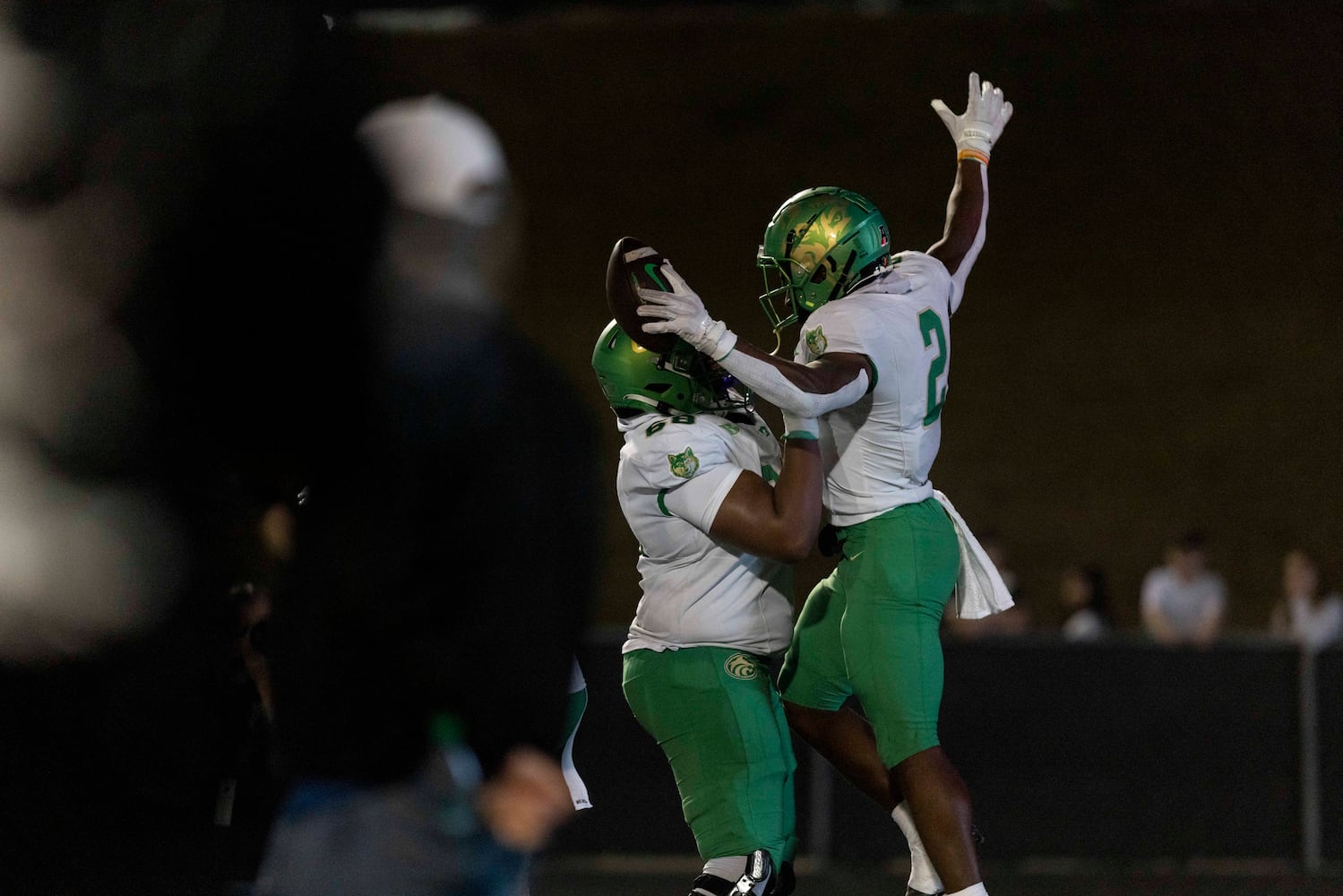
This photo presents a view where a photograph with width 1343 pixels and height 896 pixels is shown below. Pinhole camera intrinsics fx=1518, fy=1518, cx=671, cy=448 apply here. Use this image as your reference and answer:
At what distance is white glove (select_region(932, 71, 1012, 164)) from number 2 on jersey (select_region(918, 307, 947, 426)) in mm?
928

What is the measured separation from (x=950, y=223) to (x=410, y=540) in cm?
298

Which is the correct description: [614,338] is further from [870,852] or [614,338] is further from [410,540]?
[870,852]

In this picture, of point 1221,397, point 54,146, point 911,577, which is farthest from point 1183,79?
point 54,146

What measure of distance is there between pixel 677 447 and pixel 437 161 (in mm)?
1747

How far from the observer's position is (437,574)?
2.03 m

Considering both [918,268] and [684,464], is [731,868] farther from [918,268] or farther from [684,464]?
[918,268]

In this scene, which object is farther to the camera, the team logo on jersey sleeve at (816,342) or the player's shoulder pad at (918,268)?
the player's shoulder pad at (918,268)

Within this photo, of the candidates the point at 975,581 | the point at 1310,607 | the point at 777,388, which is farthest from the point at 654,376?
the point at 1310,607

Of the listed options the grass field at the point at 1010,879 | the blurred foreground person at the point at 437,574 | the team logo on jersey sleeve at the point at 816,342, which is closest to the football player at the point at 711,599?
the team logo on jersey sleeve at the point at 816,342

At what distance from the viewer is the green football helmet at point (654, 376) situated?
12.6ft

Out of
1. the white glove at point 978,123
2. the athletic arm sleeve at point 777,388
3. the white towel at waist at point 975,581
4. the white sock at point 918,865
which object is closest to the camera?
the athletic arm sleeve at point 777,388

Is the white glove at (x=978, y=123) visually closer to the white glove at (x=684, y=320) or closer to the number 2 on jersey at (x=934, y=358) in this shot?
the number 2 on jersey at (x=934, y=358)

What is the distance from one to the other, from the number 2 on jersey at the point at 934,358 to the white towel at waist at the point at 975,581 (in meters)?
0.23

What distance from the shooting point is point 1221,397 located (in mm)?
13852
